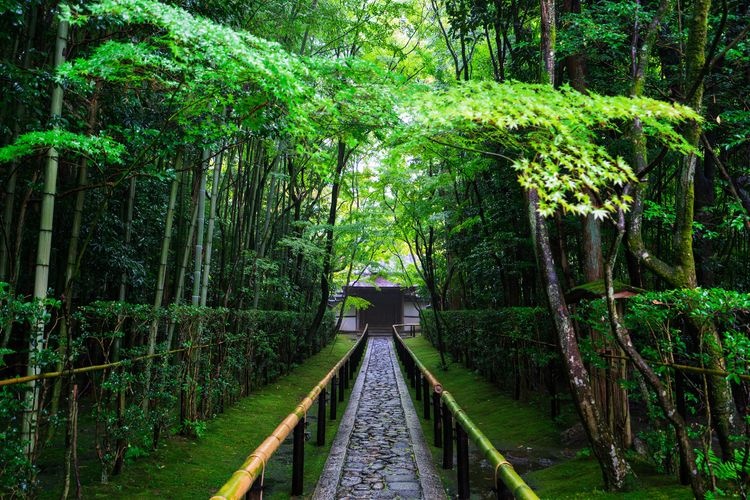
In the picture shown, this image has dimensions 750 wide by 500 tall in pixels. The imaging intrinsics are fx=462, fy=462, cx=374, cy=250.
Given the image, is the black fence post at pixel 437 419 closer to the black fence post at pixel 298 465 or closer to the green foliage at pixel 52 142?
the black fence post at pixel 298 465

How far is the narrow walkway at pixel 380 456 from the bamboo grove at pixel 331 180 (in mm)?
2061

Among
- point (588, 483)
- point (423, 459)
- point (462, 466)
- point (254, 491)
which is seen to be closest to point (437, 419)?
point (423, 459)

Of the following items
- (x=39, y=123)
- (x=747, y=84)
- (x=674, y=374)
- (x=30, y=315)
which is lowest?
(x=674, y=374)

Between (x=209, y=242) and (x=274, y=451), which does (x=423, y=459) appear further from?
(x=209, y=242)

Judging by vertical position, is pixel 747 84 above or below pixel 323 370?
above

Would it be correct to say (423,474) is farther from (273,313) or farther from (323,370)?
(323,370)

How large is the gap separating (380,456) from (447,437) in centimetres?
123

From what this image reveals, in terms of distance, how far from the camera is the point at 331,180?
291 inches

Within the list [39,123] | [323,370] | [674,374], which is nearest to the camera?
[674,374]

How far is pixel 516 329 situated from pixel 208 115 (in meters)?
7.27

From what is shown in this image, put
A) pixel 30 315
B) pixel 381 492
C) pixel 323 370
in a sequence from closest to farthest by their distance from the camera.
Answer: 1. pixel 30 315
2. pixel 381 492
3. pixel 323 370

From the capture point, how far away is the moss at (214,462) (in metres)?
4.84

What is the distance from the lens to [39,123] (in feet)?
17.5

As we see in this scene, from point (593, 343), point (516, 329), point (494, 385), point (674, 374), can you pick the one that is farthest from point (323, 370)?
point (674, 374)
